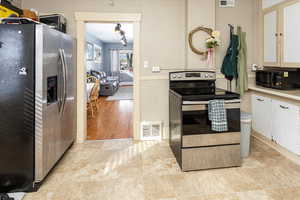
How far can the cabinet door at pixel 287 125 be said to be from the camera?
2.77 metres

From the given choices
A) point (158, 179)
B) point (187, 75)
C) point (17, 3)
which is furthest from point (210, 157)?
point (17, 3)

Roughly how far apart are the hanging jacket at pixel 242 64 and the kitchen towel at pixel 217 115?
1.34m

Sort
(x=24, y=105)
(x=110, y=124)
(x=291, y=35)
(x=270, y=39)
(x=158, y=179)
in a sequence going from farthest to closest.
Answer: (x=110, y=124) < (x=270, y=39) < (x=291, y=35) < (x=158, y=179) < (x=24, y=105)

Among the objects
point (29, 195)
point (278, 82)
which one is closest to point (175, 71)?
point (278, 82)

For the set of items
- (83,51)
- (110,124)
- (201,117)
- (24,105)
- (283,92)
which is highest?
(83,51)

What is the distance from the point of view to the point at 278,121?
310 centimetres

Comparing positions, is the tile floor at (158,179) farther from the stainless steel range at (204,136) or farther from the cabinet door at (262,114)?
the cabinet door at (262,114)

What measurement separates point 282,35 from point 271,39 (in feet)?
0.87

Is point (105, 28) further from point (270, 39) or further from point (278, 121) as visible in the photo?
point (278, 121)

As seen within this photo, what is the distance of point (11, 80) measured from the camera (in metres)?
2.10

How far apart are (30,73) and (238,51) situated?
3149mm

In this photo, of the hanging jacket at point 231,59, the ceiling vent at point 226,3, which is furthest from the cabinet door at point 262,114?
the ceiling vent at point 226,3

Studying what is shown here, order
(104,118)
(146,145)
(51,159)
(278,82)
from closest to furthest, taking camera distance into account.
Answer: (51,159) < (278,82) < (146,145) < (104,118)

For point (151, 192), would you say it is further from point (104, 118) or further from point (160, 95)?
point (104, 118)
